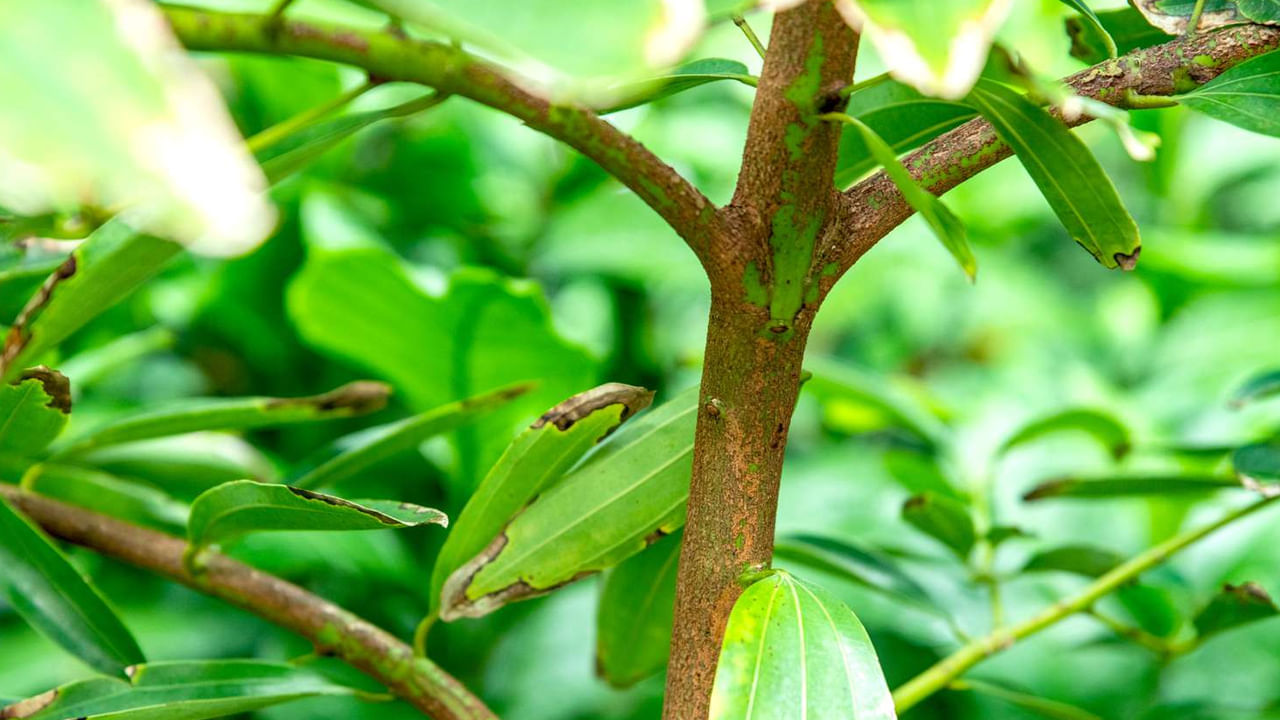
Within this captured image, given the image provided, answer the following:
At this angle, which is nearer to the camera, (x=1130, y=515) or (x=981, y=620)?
(x=981, y=620)

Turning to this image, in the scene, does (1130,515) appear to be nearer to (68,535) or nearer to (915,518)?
(915,518)

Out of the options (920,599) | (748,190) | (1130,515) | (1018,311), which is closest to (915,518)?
(920,599)

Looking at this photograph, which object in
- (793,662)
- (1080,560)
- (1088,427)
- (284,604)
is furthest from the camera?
(1088,427)

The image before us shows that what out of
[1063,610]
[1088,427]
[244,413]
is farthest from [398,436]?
[1088,427]

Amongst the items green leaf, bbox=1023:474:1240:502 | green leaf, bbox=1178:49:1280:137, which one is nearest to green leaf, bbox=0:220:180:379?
green leaf, bbox=1178:49:1280:137

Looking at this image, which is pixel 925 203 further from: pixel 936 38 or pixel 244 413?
pixel 244 413

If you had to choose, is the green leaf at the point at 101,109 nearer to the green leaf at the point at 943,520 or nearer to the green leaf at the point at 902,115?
the green leaf at the point at 902,115
